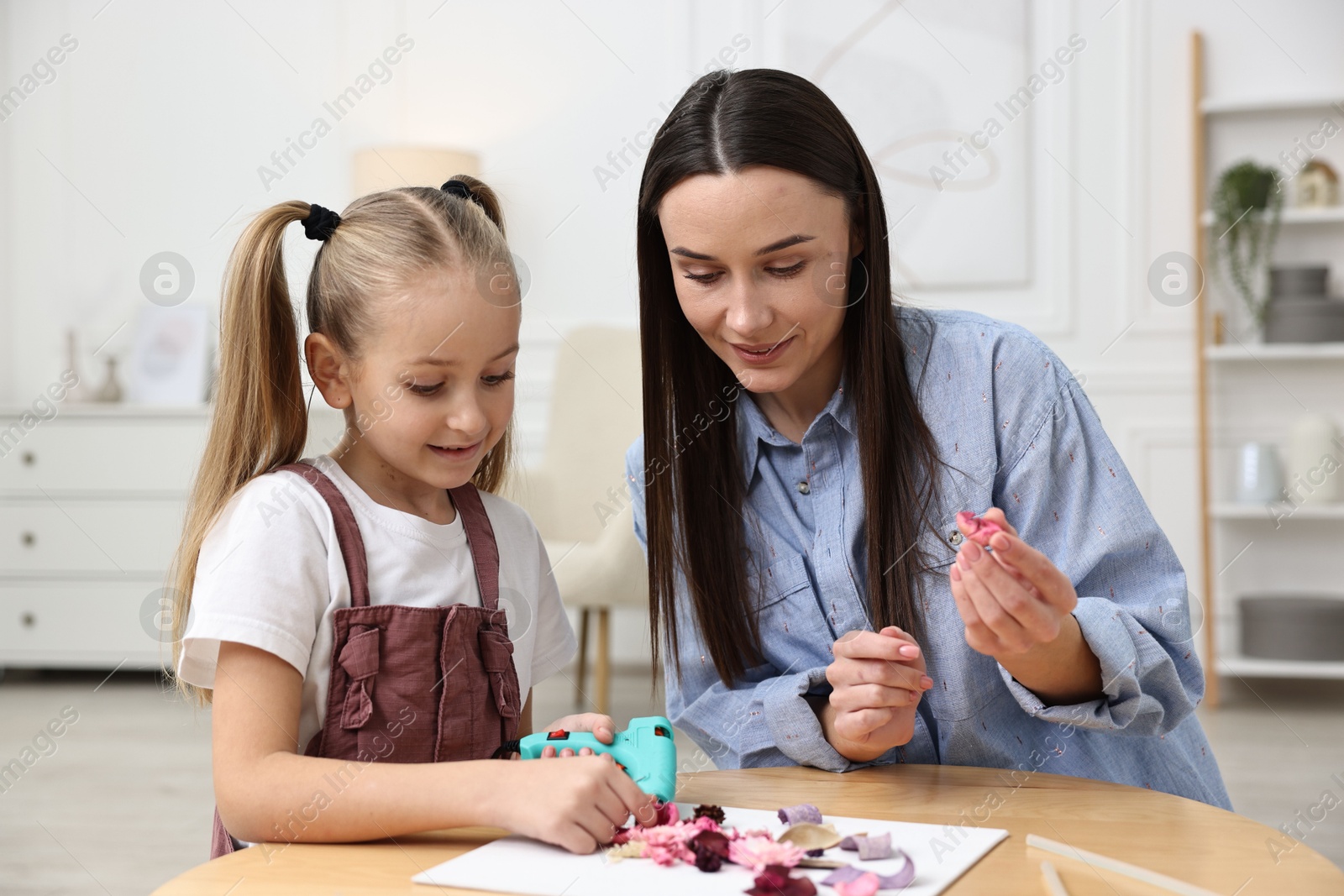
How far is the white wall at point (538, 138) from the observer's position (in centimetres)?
363

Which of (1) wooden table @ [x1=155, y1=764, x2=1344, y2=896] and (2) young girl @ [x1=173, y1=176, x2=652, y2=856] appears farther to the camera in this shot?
(2) young girl @ [x1=173, y1=176, x2=652, y2=856]

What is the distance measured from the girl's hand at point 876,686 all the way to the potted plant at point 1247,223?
2991 millimetres

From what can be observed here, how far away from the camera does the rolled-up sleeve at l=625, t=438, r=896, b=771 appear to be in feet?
3.39

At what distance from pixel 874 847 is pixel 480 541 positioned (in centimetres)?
49

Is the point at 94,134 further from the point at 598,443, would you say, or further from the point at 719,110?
the point at 719,110

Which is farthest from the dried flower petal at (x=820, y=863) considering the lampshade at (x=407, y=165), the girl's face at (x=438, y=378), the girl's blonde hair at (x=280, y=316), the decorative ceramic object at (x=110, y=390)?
the decorative ceramic object at (x=110, y=390)

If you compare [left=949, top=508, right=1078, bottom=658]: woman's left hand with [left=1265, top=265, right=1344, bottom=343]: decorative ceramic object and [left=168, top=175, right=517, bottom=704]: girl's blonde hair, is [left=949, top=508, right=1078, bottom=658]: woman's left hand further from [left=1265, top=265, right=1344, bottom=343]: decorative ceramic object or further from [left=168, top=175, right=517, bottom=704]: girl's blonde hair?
[left=1265, top=265, right=1344, bottom=343]: decorative ceramic object

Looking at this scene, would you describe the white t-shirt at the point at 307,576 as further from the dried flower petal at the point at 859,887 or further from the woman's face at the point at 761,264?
the dried flower petal at the point at 859,887

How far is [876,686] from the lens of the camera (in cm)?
94

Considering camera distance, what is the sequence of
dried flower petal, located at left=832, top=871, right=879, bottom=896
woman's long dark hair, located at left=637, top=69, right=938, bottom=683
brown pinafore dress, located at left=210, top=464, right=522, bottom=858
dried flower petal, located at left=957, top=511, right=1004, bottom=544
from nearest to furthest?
dried flower petal, located at left=832, top=871, right=879, bottom=896 < dried flower petal, located at left=957, top=511, right=1004, bottom=544 < brown pinafore dress, located at left=210, top=464, right=522, bottom=858 < woman's long dark hair, located at left=637, top=69, right=938, bottom=683

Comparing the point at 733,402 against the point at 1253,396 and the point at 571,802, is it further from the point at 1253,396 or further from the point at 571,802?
the point at 1253,396

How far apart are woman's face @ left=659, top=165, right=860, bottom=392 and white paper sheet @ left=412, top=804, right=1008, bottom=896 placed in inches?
19.6

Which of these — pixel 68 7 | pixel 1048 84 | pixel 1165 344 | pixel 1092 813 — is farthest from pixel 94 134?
pixel 1092 813

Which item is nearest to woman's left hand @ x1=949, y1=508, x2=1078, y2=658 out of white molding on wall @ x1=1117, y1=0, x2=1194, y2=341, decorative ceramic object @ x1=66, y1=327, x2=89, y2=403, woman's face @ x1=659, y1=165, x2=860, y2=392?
woman's face @ x1=659, y1=165, x2=860, y2=392
